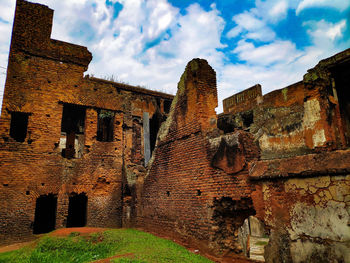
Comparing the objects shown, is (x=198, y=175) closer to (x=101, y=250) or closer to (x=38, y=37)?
(x=101, y=250)

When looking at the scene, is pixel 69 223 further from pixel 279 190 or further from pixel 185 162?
pixel 279 190

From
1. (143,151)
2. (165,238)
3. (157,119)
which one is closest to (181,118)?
(165,238)

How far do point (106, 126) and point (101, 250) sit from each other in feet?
23.5

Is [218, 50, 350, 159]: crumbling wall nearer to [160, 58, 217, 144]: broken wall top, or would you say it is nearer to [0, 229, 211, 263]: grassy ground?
[160, 58, 217, 144]: broken wall top

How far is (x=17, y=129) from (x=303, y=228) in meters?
11.6

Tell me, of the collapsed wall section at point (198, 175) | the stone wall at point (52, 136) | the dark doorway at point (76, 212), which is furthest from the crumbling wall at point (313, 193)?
the dark doorway at point (76, 212)

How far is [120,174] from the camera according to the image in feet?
36.4

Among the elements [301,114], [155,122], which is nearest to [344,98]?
[301,114]

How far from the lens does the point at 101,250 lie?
6.40 m

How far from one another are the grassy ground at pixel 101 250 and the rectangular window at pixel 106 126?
18.7 ft

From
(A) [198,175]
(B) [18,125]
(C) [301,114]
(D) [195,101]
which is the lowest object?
(A) [198,175]

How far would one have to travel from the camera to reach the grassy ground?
5344mm

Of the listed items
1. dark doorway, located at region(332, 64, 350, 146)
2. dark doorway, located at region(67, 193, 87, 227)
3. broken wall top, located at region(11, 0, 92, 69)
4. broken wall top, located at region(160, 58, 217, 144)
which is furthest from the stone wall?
dark doorway, located at region(332, 64, 350, 146)

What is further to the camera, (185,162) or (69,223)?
(69,223)
